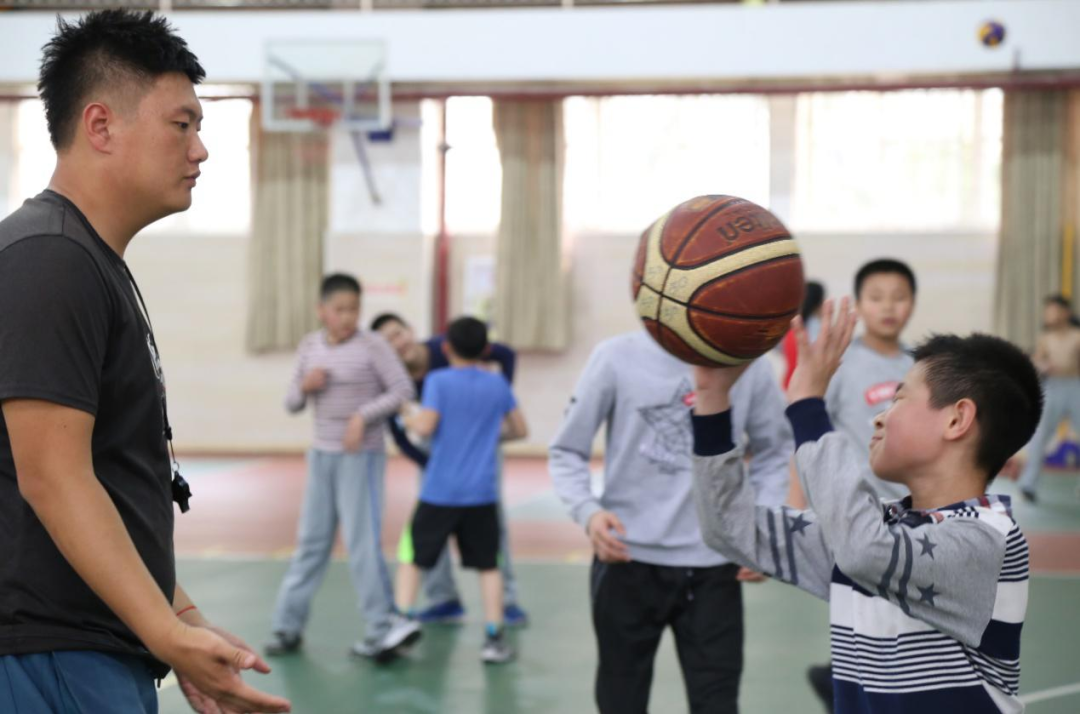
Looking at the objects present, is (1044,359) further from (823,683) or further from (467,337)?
(823,683)

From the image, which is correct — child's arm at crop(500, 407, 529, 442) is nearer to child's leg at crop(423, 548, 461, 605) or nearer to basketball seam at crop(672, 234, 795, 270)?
child's leg at crop(423, 548, 461, 605)

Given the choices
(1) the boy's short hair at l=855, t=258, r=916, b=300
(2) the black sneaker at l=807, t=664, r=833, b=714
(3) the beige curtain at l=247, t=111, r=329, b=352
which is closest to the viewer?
(2) the black sneaker at l=807, t=664, r=833, b=714

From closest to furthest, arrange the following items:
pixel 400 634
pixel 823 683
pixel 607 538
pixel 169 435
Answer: pixel 169 435, pixel 607 538, pixel 823 683, pixel 400 634

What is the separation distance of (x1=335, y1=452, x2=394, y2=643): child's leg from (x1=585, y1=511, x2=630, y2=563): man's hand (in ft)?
7.51

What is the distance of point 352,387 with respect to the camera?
5.49 m

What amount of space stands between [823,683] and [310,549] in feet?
7.51

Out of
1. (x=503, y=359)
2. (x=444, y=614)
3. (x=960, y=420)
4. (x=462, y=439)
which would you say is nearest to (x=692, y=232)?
(x=960, y=420)

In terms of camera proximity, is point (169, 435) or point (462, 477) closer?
point (169, 435)

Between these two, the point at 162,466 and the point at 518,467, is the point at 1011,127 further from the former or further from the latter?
the point at 162,466

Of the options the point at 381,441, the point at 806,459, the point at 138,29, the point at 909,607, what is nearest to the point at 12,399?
the point at 138,29

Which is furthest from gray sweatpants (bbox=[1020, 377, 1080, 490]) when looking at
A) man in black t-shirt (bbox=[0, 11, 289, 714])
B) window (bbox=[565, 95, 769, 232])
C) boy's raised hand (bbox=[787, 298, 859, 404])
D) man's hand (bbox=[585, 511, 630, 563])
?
man in black t-shirt (bbox=[0, 11, 289, 714])

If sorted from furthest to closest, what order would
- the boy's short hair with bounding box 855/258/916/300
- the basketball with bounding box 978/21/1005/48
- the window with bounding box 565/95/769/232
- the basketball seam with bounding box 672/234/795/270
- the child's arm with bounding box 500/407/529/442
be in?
the window with bounding box 565/95/769/232
the basketball with bounding box 978/21/1005/48
the child's arm with bounding box 500/407/529/442
the boy's short hair with bounding box 855/258/916/300
the basketball seam with bounding box 672/234/795/270

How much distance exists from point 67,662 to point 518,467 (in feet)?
36.7

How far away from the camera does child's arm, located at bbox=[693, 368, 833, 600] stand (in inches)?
83.5
